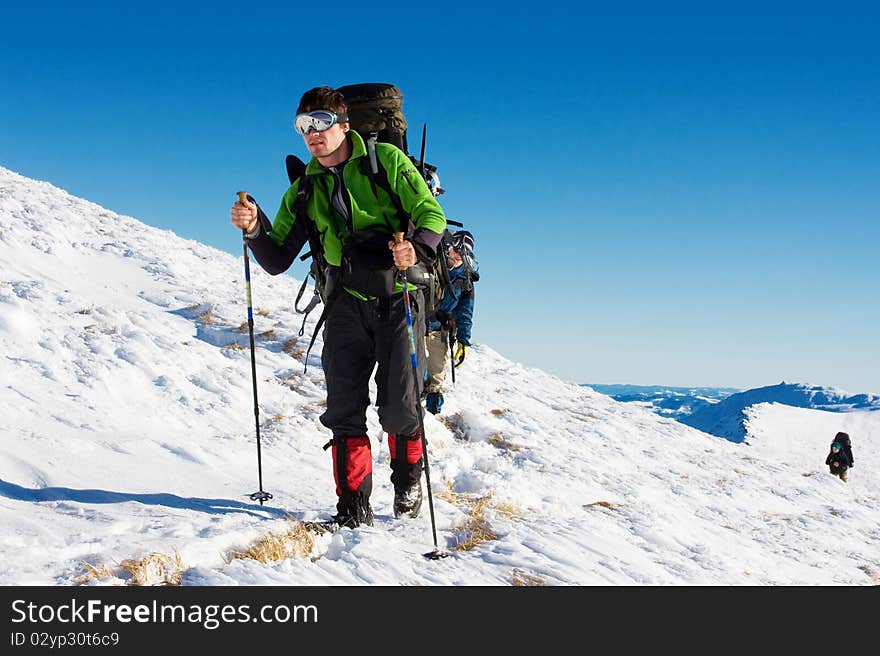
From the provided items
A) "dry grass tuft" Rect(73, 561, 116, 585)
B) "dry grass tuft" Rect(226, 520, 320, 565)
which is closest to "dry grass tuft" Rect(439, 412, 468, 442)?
"dry grass tuft" Rect(226, 520, 320, 565)

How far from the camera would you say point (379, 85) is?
495cm

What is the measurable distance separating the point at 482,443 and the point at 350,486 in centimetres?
403

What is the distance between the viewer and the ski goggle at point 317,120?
13.4ft

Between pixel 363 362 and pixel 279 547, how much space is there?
143 centimetres

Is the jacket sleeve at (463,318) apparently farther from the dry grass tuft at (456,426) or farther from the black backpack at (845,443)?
the black backpack at (845,443)

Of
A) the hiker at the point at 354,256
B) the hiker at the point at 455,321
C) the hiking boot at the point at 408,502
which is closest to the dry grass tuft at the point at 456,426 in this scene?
the hiker at the point at 455,321

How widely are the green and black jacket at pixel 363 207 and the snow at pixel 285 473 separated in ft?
6.38

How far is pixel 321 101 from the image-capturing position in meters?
4.13

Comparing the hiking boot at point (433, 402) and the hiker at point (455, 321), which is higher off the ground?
the hiker at point (455, 321)

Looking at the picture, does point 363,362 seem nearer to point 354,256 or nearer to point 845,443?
point 354,256

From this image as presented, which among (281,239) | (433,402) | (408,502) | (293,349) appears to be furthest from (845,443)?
(281,239)

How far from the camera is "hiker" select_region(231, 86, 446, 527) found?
4.20 m

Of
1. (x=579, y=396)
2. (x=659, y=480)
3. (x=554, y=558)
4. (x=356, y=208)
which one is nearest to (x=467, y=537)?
(x=554, y=558)

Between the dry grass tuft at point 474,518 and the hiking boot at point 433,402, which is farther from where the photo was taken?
the hiking boot at point 433,402
